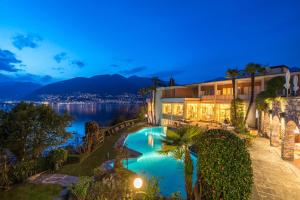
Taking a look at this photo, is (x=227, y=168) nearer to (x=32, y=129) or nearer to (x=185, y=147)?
(x=185, y=147)

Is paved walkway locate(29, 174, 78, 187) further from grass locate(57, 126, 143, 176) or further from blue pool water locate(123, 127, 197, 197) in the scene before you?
blue pool water locate(123, 127, 197, 197)

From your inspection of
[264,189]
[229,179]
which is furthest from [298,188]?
[229,179]

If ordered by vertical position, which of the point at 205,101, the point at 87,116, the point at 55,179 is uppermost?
the point at 205,101

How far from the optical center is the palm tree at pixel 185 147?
7156 millimetres

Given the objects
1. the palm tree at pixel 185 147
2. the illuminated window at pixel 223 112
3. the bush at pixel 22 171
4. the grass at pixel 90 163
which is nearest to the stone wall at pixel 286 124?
the palm tree at pixel 185 147

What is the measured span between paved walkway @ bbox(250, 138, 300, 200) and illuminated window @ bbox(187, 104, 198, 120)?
50.5 feet

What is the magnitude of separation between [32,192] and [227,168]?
8.76 meters

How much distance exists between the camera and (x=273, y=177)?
9820mm

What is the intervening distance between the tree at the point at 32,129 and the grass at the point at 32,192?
10.5ft

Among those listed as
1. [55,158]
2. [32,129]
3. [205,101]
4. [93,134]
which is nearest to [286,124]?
[55,158]

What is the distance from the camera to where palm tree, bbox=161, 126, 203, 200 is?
7.16 meters

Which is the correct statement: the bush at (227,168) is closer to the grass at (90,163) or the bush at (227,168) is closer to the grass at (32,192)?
the grass at (32,192)

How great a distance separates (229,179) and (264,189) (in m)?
3.87

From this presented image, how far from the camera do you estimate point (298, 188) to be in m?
8.65
